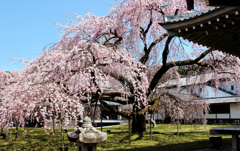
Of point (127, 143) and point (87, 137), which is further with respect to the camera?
point (127, 143)

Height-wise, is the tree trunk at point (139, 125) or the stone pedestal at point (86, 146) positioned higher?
the stone pedestal at point (86, 146)

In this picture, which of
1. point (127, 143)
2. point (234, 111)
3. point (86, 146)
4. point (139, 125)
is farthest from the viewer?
point (234, 111)

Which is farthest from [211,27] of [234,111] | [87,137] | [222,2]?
[234,111]

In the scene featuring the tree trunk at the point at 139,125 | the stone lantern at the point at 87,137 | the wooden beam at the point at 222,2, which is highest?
the wooden beam at the point at 222,2

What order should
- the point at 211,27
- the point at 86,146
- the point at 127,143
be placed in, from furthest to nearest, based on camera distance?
the point at 127,143
the point at 211,27
the point at 86,146

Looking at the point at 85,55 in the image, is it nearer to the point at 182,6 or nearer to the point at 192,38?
the point at 192,38

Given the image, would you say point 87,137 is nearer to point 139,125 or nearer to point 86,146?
point 86,146

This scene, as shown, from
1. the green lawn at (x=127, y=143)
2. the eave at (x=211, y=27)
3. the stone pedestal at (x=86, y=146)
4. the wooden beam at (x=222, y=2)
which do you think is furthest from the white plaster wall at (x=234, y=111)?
the stone pedestal at (x=86, y=146)

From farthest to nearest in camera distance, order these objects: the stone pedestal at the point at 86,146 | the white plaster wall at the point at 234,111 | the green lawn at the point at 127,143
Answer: the white plaster wall at the point at 234,111 < the green lawn at the point at 127,143 < the stone pedestal at the point at 86,146

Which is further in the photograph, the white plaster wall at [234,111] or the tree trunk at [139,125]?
the white plaster wall at [234,111]

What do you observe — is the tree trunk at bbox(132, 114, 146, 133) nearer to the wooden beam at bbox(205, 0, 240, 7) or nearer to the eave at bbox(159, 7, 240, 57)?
the eave at bbox(159, 7, 240, 57)

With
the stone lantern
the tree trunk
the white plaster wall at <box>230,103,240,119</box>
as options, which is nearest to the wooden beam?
the stone lantern

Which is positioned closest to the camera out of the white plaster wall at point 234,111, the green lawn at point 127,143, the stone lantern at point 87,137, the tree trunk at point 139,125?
the stone lantern at point 87,137

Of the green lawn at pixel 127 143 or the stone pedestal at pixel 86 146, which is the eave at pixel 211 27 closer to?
the stone pedestal at pixel 86 146
